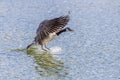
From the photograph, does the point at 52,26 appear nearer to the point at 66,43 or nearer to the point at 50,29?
the point at 50,29

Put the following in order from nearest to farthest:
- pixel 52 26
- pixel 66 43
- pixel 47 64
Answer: pixel 47 64 < pixel 52 26 < pixel 66 43

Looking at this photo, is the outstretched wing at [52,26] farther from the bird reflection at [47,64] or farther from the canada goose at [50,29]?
the bird reflection at [47,64]

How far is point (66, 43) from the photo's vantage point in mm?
7840

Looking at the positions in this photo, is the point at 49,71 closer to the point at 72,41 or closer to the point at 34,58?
the point at 34,58

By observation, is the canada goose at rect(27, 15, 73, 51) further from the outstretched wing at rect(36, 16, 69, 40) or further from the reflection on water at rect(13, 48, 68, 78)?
the reflection on water at rect(13, 48, 68, 78)

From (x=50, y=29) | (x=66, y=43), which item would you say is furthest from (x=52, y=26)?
(x=66, y=43)

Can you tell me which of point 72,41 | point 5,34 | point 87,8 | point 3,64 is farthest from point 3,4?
point 3,64

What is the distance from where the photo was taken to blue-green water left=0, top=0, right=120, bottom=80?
648 cm

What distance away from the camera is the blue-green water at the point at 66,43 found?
6477 mm

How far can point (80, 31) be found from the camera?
855cm

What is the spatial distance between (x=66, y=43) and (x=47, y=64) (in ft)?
3.16

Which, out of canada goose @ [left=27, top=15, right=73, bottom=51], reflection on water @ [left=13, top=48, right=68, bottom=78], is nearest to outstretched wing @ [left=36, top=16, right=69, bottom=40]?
canada goose @ [left=27, top=15, right=73, bottom=51]

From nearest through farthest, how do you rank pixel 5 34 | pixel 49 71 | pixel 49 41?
pixel 49 71 < pixel 49 41 < pixel 5 34

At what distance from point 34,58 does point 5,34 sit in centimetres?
138
